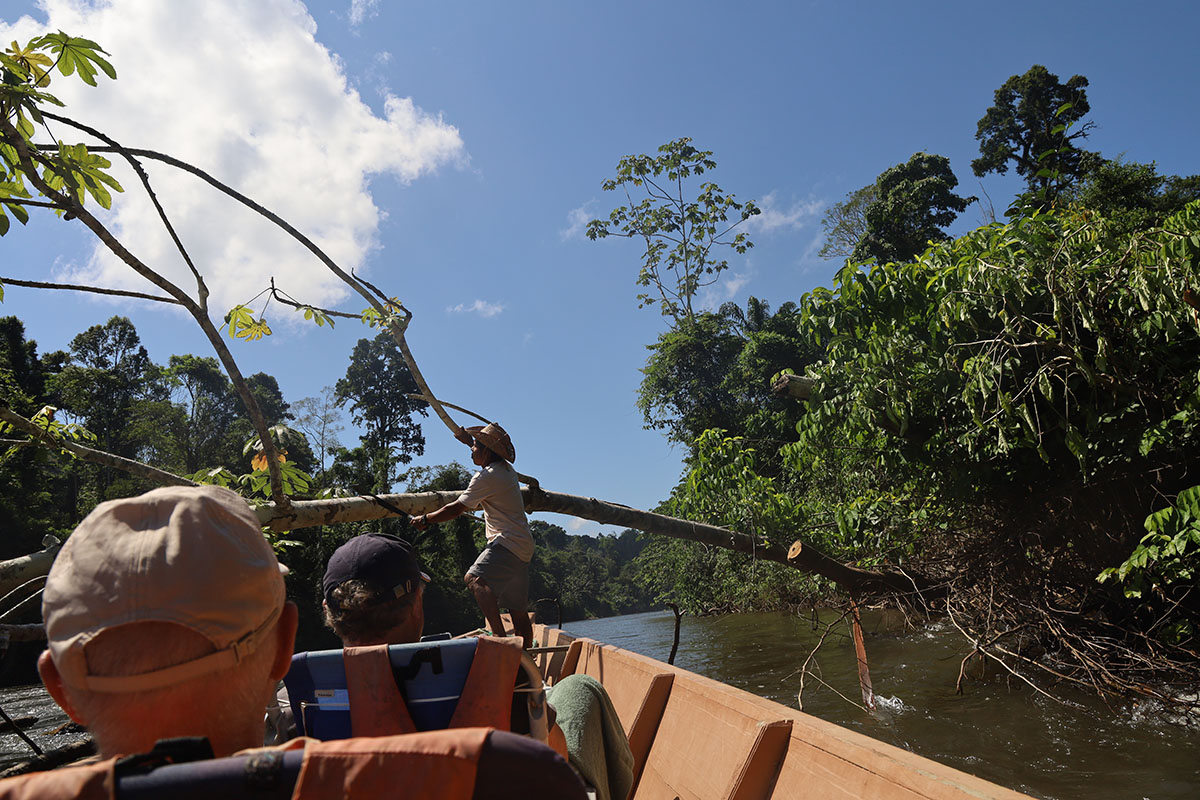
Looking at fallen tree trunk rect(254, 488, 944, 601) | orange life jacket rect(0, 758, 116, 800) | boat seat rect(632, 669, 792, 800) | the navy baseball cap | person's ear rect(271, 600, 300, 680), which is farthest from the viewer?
fallen tree trunk rect(254, 488, 944, 601)

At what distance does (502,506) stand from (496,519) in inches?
3.6

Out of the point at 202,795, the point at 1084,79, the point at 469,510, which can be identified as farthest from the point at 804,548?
the point at 1084,79

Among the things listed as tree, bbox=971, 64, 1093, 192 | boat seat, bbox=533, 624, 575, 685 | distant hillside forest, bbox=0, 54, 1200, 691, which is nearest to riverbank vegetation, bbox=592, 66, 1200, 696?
distant hillside forest, bbox=0, 54, 1200, 691

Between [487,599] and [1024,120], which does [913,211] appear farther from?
[487,599]

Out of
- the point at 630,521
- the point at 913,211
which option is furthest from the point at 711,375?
the point at 630,521

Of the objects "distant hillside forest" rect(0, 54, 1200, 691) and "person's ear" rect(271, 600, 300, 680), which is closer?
"person's ear" rect(271, 600, 300, 680)

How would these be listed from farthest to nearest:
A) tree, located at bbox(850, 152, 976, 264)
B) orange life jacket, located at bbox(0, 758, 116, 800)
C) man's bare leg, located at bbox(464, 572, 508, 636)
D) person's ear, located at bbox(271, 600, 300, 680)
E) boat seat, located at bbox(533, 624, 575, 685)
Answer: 1. tree, located at bbox(850, 152, 976, 264)
2. boat seat, located at bbox(533, 624, 575, 685)
3. man's bare leg, located at bbox(464, 572, 508, 636)
4. person's ear, located at bbox(271, 600, 300, 680)
5. orange life jacket, located at bbox(0, 758, 116, 800)

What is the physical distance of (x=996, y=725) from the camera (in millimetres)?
5148

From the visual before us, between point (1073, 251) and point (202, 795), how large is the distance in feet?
19.2

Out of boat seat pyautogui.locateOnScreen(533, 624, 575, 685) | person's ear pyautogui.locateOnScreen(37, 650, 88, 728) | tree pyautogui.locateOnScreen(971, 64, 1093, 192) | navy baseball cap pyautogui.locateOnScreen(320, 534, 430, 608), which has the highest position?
tree pyautogui.locateOnScreen(971, 64, 1093, 192)

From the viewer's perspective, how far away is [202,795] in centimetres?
58

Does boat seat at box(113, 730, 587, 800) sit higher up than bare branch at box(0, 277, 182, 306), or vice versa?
bare branch at box(0, 277, 182, 306)

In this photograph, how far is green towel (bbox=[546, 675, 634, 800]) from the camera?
1.98 m

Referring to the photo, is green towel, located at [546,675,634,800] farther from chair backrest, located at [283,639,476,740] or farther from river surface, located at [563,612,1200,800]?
river surface, located at [563,612,1200,800]
